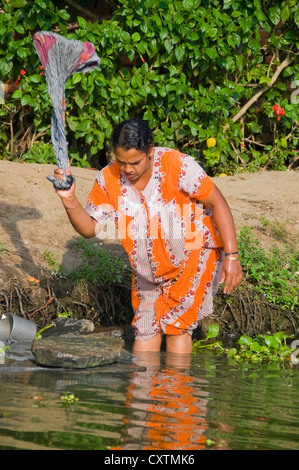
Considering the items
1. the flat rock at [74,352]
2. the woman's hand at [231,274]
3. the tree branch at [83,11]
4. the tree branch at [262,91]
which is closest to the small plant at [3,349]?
the flat rock at [74,352]

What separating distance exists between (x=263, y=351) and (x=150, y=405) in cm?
184

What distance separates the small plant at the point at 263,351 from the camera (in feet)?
18.4

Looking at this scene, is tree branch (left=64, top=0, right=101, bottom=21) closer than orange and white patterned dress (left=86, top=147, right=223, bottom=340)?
No

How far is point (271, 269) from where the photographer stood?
6.82 meters

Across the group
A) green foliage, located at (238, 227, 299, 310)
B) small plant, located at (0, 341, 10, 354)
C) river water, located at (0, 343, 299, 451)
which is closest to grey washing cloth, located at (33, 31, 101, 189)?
river water, located at (0, 343, 299, 451)

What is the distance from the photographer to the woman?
15.8 feet

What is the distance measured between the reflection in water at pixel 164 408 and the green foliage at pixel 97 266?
1.12 metres

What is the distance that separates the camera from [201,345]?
6008 millimetres

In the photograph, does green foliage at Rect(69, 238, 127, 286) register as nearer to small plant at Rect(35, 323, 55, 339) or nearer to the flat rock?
small plant at Rect(35, 323, 55, 339)

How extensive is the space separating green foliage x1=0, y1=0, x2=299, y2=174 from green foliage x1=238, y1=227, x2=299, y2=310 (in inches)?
88.5

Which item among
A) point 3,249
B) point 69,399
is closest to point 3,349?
point 69,399

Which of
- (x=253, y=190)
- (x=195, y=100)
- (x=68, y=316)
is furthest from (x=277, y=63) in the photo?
(x=68, y=316)
